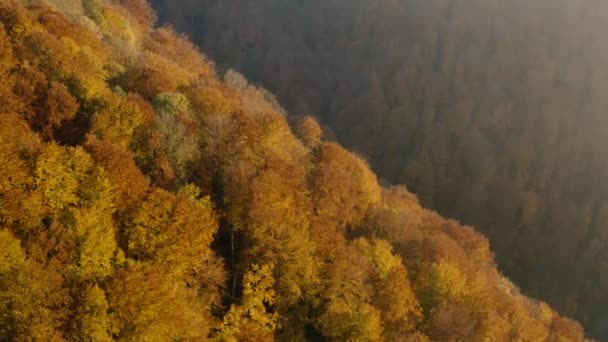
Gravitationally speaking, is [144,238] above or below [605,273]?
below

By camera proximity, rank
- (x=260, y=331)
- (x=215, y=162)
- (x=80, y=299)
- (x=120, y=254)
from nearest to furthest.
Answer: (x=80, y=299)
(x=120, y=254)
(x=260, y=331)
(x=215, y=162)

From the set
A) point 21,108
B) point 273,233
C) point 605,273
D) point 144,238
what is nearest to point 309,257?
point 273,233

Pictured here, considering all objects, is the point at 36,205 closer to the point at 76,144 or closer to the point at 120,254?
the point at 120,254

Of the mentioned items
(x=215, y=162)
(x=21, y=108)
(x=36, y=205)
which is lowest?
(x=36, y=205)

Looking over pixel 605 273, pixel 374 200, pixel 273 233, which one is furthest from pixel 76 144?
pixel 605 273

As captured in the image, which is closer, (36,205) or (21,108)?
(36,205)

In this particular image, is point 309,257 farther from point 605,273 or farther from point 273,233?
point 605,273

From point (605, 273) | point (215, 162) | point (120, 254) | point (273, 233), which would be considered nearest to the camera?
point (120, 254)
